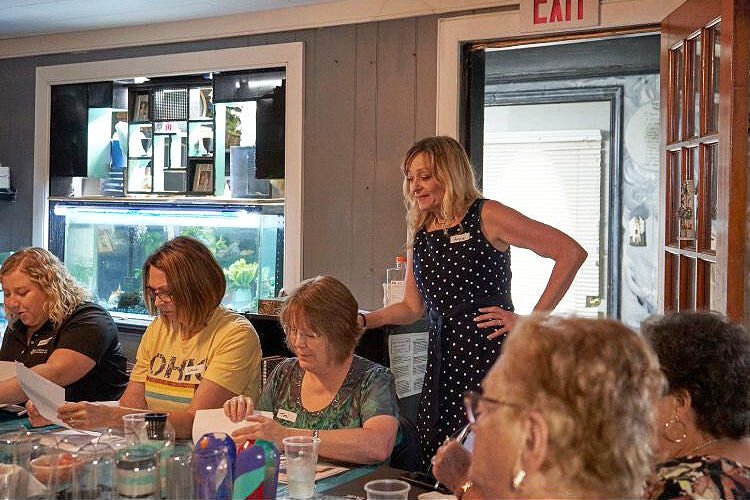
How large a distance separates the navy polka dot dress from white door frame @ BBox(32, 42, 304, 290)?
193 cm

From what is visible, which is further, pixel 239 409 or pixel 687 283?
pixel 687 283

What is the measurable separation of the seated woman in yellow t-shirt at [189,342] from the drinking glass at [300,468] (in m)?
0.81

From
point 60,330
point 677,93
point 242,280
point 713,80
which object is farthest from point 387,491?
point 242,280

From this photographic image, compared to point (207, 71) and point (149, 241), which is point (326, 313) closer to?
point (207, 71)

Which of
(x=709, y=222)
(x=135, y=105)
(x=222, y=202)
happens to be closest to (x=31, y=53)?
(x=135, y=105)

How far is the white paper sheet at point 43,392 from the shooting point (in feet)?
8.27

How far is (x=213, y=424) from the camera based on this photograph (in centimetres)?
229

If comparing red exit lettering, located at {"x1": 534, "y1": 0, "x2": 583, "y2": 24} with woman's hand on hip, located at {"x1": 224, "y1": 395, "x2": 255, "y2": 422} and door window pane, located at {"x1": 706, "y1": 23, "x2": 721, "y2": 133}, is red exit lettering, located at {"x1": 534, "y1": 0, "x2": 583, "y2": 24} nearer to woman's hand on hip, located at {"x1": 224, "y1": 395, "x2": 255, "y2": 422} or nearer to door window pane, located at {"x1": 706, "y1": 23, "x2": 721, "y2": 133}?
door window pane, located at {"x1": 706, "y1": 23, "x2": 721, "y2": 133}

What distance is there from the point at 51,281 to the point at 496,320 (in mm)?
1608

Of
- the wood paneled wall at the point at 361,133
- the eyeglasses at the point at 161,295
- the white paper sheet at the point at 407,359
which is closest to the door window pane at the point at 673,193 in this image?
the white paper sheet at the point at 407,359

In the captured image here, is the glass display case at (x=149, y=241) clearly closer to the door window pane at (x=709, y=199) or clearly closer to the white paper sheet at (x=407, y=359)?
the white paper sheet at (x=407, y=359)

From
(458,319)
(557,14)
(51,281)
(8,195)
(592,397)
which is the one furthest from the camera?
(8,195)

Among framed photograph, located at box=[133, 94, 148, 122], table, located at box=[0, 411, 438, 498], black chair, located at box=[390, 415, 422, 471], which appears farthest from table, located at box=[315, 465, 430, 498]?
framed photograph, located at box=[133, 94, 148, 122]

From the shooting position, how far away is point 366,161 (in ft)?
14.9
